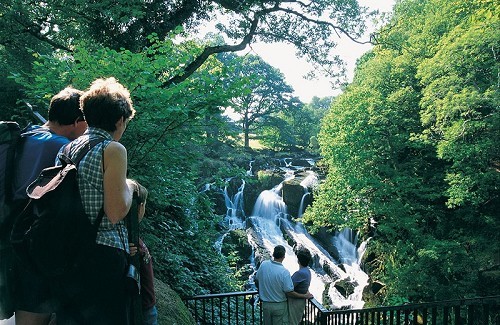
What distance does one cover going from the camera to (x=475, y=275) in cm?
1380

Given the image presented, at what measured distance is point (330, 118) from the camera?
69.4ft

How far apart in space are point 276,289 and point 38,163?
3.73 meters

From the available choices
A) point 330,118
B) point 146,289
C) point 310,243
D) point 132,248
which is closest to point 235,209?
point 310,243

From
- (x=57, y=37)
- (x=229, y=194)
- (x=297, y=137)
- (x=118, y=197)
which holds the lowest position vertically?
(x=118, y=197)

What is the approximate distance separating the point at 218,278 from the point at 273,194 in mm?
18075

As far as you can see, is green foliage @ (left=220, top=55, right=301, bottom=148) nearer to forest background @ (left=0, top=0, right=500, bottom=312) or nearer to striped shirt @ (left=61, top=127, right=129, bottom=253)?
forest background @ (left=0, top=0, right=500, bottom=312)

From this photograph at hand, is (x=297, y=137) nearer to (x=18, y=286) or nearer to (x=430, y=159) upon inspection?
(x=430, y=159)

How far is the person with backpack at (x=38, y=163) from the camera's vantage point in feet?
7.00

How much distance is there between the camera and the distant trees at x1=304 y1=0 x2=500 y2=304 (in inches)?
538

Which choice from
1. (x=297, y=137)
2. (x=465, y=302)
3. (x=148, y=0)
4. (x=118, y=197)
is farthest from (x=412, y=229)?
(x=297, y=137)

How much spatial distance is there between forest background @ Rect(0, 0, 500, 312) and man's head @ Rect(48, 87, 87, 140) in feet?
7.16

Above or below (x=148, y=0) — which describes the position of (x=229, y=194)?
below

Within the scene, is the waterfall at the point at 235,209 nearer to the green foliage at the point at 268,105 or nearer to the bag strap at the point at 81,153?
the green foliage at the point at 268,105

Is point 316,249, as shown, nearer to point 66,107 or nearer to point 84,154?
point 66,107
